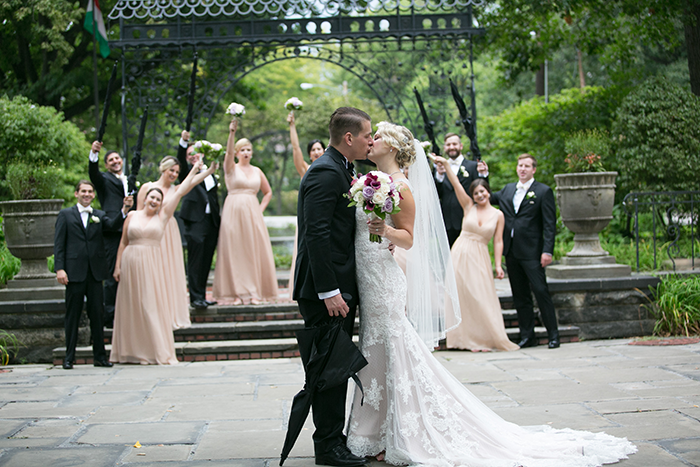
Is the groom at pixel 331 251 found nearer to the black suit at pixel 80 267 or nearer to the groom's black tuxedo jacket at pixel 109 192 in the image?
the black suit at pixel 80 267

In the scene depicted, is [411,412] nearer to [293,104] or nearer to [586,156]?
[293,104]

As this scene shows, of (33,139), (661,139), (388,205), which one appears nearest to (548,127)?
(661,139)

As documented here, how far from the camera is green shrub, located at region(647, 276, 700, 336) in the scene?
783 cm

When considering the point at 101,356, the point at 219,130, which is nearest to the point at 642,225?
the point at 101,356

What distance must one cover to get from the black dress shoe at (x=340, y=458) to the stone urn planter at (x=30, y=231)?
5.41 metres

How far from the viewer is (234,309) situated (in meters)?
8.21

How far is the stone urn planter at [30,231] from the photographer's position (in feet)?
25.9

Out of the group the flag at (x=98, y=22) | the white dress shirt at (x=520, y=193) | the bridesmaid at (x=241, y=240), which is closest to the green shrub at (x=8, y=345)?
the bridesmaid at (x=241, y=240)

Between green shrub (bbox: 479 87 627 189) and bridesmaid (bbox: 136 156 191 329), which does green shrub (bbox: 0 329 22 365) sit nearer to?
bridesmaid (bbox: 136 156 191 329)

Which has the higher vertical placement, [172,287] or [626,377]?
[172,287]

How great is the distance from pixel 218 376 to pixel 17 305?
279 cm

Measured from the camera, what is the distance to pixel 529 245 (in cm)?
754

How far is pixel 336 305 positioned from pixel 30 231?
559cm

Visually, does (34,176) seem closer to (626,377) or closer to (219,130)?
(626,377)
